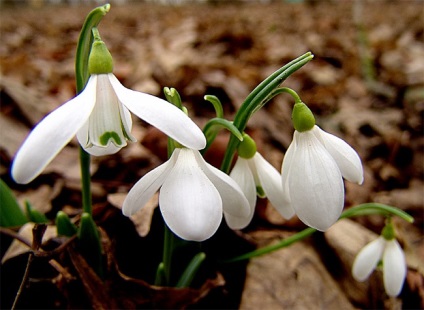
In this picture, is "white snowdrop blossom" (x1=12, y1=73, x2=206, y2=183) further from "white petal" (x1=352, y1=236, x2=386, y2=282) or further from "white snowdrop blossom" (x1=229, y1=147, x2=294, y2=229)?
"white petal" (x1=352, y1=236, x2=386, y2=282)

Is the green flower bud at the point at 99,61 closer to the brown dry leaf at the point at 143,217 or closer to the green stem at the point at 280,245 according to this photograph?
the brown dry leaf at the point at 143,217

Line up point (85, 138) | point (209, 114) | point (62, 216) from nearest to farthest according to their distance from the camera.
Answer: point (85, 138) → point (62, 216) → point (209, 114)

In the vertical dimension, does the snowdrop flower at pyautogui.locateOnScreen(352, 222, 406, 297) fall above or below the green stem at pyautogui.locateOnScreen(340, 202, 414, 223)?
below

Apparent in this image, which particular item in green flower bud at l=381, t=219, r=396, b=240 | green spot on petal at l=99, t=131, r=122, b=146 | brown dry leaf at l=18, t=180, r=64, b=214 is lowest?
green flower bud at l=381, t=219, r=396, b=240

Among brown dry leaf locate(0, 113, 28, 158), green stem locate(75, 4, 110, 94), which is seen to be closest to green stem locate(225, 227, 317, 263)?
green stem locate(75, 4, 110, 94)

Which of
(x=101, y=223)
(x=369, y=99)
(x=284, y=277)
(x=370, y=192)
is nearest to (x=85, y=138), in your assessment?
(x=101, y=223)

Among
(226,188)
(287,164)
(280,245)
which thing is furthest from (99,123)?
(280,245)

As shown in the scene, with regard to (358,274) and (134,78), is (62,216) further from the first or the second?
(134,78)

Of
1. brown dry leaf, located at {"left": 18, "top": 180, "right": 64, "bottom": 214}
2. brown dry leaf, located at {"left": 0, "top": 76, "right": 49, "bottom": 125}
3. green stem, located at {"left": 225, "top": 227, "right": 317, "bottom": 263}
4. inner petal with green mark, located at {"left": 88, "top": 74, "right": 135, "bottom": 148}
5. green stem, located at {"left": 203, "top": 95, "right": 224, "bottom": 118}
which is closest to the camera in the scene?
inner petal with green mark, located at {"left": 88, "top": 74, "right": 135, "bottom": 148}
